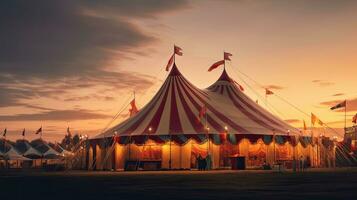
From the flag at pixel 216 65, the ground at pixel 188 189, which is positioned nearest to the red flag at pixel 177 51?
the flag at pixel 216 65

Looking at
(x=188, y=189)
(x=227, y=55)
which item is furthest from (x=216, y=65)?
(x=188, y=189)

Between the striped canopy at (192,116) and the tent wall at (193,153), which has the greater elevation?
the striped canopy at (192,116)

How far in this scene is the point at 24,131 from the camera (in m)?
59.3

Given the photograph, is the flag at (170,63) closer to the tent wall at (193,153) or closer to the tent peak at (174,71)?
the tent peak at (174,71)

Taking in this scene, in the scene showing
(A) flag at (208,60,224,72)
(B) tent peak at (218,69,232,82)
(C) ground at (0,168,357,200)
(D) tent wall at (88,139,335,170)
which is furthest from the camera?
(B) tent peak at (218,69,232,82)

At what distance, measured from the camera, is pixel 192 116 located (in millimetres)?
31062

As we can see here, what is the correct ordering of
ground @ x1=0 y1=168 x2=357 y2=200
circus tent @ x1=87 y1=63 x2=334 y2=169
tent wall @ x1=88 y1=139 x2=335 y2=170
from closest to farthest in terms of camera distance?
ground @ x1=0 y1=168 x2=357 y2=200, circus tent @ x1=87 y1=63 x2=334 y2=169, tent wall @ x1=88 y1=139 x2=335 y2=170

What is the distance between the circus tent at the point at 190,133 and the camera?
29.8 meters

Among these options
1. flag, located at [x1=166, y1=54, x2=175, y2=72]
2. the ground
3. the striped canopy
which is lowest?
the ground

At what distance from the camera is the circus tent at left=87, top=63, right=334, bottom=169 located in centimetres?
2981

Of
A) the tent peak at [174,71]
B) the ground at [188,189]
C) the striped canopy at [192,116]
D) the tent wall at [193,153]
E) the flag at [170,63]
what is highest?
the flag at [170,63]

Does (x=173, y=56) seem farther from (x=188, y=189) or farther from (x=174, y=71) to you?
(x=188, y=189)

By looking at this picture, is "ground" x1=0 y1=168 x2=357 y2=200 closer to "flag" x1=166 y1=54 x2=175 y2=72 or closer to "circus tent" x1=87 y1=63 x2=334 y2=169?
"circus tent" x1=87 y1=63 x2=334 y2=169

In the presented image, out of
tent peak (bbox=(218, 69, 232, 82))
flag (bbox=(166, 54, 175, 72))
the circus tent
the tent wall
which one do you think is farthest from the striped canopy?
tent peak (bbox=(218, 69, 232, 82))
